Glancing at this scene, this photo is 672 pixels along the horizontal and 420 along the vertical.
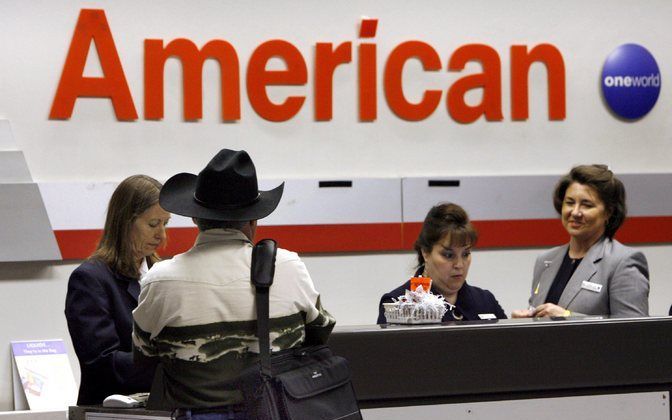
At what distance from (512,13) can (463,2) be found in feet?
1.06

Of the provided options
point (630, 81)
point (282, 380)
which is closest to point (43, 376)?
point (282, 380)

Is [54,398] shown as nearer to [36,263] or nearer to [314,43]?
[36,263]

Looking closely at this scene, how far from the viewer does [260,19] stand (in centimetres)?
585

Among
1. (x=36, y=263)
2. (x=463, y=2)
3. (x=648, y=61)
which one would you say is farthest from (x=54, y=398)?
(x=648, y=61)

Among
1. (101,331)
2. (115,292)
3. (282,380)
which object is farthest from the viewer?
(115,292)

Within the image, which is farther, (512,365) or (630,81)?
(630,81)

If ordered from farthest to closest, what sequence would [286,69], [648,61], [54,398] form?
[648,61] < [286,69] < [54,398]

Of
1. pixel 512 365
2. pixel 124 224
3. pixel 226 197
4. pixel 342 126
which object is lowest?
pixel 512 365

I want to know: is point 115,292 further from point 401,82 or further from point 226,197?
point 401,82

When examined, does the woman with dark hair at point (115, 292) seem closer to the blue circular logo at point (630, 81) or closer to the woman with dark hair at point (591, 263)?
the woman with dark hair at point (591, 263)

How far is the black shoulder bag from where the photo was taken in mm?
2479

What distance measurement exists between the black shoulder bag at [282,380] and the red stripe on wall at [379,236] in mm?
3136

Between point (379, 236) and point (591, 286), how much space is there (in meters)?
2.06

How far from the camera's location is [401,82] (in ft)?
19.8
